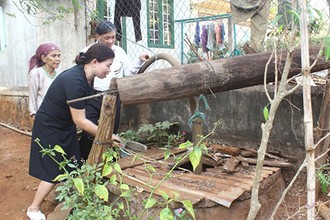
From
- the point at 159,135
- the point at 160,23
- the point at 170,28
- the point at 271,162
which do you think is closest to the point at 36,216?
the point at 159,135

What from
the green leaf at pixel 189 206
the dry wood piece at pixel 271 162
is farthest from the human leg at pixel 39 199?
the dry wood piece at pixel 271 162

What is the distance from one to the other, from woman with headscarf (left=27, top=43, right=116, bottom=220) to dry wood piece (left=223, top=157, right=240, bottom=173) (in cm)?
109

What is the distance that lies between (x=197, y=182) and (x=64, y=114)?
129 cm

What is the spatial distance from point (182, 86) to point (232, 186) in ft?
2.96

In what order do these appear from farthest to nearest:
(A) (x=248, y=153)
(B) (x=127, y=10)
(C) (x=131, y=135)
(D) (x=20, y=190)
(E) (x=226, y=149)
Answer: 1. (B) (x=127, y=10)
2. (C) (x=131, y=135)
3. (D) (x=20, y=190)
4. (E) (x=226, y=149)
5. (A) (x=248, y=153)

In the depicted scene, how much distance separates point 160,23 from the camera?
8.48 meters

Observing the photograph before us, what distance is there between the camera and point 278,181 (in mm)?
3270

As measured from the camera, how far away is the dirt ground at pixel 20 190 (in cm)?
319

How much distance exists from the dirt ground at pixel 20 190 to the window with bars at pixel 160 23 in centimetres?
408

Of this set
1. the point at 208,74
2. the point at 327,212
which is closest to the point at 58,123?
the point at 208,74

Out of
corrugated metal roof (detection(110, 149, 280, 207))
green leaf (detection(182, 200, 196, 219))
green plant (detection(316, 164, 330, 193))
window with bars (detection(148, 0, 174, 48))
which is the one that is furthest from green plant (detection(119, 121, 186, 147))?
window with bars (detection(148, 0, 174, 48))

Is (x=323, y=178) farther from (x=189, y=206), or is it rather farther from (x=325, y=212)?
(x=189, y=206)

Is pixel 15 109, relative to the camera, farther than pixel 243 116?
Yes

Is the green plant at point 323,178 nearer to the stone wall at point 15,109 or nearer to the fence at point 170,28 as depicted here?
the fence at point 170,28
